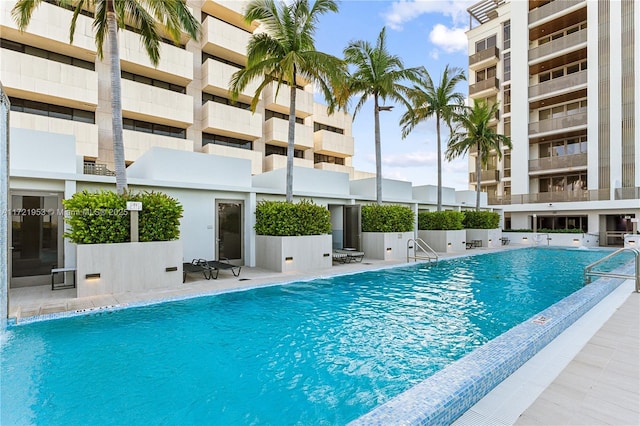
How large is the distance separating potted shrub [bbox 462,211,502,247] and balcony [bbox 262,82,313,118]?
15.2m

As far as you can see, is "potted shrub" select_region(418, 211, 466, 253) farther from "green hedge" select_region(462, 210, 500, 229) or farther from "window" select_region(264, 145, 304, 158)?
"window" select_region(264, 145, 304, 158)

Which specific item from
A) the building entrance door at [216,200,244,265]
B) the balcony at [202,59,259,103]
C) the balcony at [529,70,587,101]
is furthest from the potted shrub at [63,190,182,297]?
the balcony at [529,70,587,101]

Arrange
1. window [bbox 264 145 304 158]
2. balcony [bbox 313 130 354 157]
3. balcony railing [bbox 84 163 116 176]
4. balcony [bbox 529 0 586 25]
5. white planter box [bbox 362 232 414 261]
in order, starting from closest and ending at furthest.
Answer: balcony railing [bbox 84 163 116 176], white planter box [bbox 362 232 414 261], window [bbox 264 145 304 158], balcony [bbox 529 0 586 25], balcony [bbox 313 130 354 157]

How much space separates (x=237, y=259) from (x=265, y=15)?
9383 millimetres

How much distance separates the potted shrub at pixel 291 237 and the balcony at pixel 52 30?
1358cm

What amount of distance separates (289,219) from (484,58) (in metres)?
34.6

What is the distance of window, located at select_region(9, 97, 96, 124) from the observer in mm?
16578

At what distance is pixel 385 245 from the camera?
15.6m

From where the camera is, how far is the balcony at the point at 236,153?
21.5m

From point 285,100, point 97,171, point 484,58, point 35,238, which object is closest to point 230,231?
point 35,238

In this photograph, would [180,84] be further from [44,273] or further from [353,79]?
[44,273]

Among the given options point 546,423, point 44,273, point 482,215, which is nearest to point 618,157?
point 482,215

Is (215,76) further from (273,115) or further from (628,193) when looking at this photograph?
(628,193)

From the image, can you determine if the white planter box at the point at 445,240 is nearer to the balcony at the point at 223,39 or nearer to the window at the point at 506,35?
the balcony at the point at 223,39
